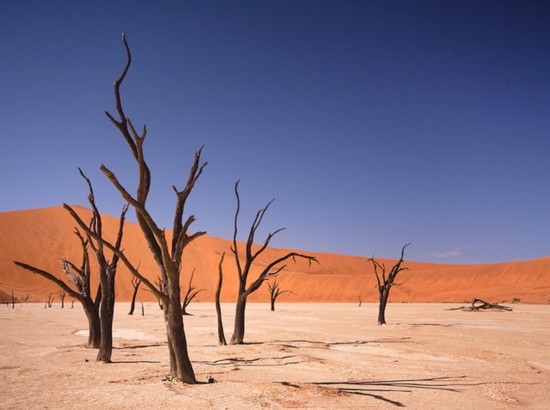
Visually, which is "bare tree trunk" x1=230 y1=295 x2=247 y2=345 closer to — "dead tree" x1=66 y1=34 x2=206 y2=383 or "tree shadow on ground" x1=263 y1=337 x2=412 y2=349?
"tree shadow on ground" x1=263 y1=337 x2=412 y2=349

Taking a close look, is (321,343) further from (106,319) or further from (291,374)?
(106,319)

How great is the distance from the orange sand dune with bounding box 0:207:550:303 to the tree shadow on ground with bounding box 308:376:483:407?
1625 inches

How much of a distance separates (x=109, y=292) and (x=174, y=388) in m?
4.40

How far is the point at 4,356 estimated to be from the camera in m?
10.3

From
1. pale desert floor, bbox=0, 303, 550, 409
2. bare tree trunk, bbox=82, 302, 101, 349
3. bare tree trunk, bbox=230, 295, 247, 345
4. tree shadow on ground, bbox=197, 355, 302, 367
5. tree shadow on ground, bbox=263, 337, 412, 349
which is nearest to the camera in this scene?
pale desert floor, bbox=0, 303, 550, 409

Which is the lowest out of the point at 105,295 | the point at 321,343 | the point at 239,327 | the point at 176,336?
the point at 321,343

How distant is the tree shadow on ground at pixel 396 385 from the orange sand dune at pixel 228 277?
135 feet

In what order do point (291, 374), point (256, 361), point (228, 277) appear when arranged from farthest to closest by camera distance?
point (228, 277), point (256, 361), point (291, 374)

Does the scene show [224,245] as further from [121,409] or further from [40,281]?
[121,409]

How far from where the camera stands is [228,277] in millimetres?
70250

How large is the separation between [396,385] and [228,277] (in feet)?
211

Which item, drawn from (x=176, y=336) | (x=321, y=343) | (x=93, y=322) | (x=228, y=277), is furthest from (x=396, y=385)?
(x=228, y=277)

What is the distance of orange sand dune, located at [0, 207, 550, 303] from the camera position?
53656 millimetres

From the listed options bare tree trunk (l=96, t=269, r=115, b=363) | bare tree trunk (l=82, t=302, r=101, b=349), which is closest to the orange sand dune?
bare tree trunk (l=82, t=302, r=101, b=349)
